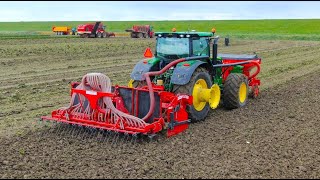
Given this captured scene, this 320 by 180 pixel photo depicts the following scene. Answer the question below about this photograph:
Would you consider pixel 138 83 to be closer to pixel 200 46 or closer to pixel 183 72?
pixel 183 72

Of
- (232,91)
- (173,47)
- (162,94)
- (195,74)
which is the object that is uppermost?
(173,47)

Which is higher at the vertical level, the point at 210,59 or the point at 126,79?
the point at 210,59

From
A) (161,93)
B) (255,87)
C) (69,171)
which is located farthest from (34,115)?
(255,87)

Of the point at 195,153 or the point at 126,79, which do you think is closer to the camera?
the point at 195,153

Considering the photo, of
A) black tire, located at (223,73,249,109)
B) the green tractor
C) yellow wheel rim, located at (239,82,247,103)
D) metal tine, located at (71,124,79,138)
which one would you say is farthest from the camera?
yellow wheel rim, located at (239,82,247,103)

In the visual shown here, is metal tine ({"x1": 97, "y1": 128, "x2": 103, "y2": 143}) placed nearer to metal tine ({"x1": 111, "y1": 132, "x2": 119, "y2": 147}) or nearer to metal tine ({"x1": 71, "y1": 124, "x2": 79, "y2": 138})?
metal tine ({"x1": 111, "y1": 132, "x2": 119, "y2": 147})

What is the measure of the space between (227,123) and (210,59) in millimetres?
1395

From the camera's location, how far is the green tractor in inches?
305

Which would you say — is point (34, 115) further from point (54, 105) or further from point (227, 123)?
point (227, 123)

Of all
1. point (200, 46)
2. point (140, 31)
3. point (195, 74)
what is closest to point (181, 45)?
Answer: point (200, 46)

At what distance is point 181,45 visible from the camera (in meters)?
8.30

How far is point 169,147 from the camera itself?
6.54m

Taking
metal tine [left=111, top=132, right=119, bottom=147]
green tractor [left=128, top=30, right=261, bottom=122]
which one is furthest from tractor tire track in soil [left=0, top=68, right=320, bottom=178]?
green tractor [left=128, top=30, right=261, bottom=122]

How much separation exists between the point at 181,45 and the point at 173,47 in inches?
6.9
